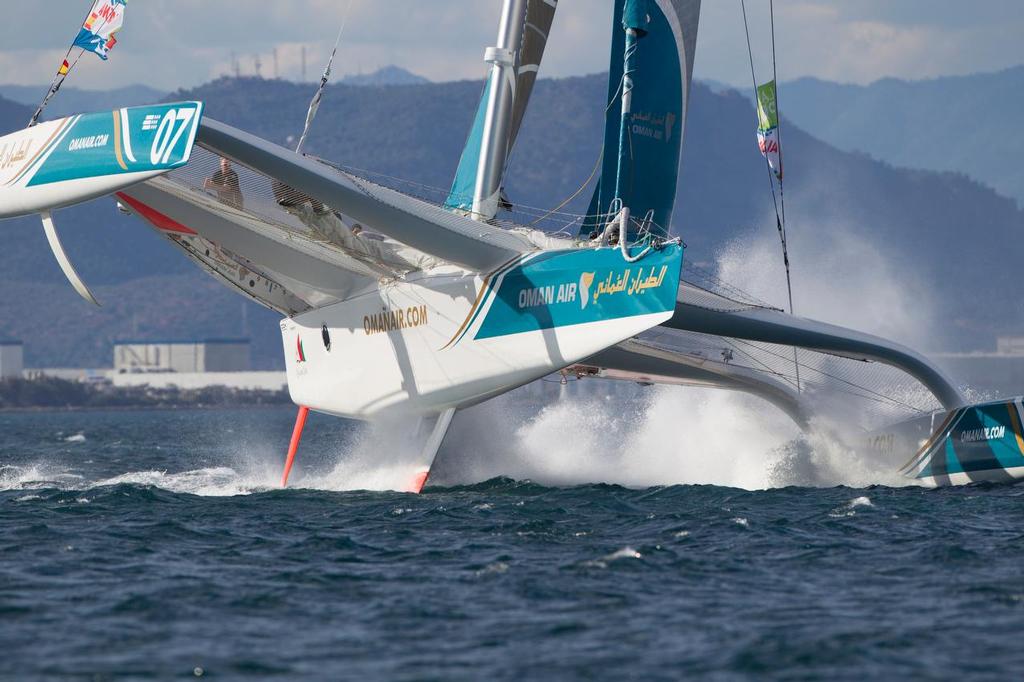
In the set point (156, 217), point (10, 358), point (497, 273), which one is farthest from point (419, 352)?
point (10, 358)

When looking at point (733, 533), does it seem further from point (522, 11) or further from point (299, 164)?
point (522, 11)

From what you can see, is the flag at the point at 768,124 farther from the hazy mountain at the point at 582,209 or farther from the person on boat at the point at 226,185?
the hazy mountain at the point at 582,209

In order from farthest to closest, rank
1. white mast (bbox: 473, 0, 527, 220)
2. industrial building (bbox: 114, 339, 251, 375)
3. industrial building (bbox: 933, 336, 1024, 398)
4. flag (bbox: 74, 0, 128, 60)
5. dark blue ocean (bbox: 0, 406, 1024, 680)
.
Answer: industrial building (bbox: 114, 339, 251, 375)
industrial building (bbox: 933, 336, 1024, 398)
white mast (bbox: 473, 0, 527, 220)
flag (bbox: 74, 0, 128, 60)
dark blue ocean (bbox: 0, 406, 1024, 680)

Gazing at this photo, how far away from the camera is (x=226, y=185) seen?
14.6m

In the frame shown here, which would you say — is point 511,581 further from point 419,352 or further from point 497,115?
point 497,115

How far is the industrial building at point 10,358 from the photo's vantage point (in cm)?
9062

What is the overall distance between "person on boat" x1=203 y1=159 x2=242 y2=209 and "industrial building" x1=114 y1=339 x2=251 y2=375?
7764 cm

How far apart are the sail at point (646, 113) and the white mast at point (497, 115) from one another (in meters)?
1.03

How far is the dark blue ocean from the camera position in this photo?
280 inches

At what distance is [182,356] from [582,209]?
66716 millimetres

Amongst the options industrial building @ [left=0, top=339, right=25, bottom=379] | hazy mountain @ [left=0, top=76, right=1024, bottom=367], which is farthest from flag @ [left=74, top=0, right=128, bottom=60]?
hazy mountain @ [left=0, top=76, right=1024, bottom=367]

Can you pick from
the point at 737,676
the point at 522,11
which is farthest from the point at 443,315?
the point at 737,676

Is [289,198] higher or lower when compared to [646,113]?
lower

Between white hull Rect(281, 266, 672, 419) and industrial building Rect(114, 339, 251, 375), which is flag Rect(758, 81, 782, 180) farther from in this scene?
industrial building Rect(114, 339, 251, 375)
